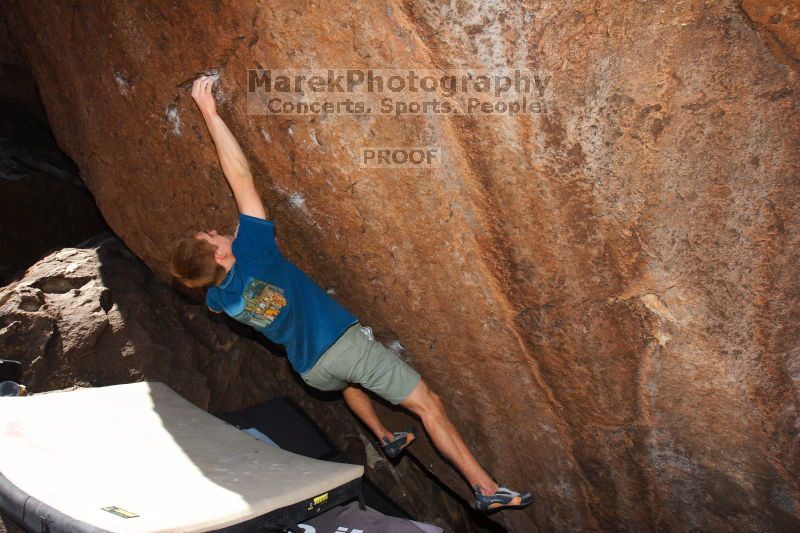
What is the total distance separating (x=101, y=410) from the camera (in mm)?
2867

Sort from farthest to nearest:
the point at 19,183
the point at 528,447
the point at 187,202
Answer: the point at 19,183 → the point at 187,202 → the point at 528,447

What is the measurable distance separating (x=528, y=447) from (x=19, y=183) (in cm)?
390

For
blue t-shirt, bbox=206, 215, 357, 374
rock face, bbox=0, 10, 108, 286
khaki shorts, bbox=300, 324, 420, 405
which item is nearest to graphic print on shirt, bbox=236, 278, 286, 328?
blue t-shirt, bbox=206, 215, 357, 374

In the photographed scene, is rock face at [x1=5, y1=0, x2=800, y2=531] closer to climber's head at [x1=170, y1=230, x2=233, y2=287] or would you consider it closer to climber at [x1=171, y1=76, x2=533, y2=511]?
climber at [x1=171, y1=76, x2=533, y2=511]

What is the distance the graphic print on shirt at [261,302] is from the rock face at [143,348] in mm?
955

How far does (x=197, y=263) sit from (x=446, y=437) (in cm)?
136

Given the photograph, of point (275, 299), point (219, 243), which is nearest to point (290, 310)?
point (275, 299)

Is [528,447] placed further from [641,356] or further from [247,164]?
[247,164]

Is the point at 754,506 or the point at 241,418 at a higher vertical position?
the point at 241,418

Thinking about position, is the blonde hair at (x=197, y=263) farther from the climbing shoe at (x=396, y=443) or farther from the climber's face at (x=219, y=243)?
the climbing shoe at (x=396, y=443)

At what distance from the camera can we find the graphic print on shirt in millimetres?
2807

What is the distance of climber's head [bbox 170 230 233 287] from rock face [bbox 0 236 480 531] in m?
0.94

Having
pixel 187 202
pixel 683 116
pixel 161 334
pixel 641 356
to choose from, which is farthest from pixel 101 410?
pixel 683 116

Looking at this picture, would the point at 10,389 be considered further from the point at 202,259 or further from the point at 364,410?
the point at 364,410
